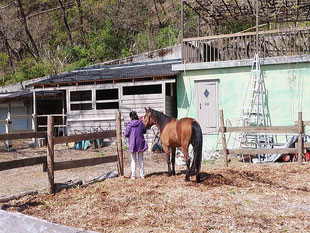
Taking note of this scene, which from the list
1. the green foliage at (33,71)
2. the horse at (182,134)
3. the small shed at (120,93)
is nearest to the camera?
the horse at (182,134)

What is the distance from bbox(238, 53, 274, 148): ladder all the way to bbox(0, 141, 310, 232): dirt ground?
11.7ft

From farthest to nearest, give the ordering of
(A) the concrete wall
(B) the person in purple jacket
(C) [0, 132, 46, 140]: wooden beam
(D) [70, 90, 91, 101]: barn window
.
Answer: (D) [70, 90, 91, 101]: barn window, (A) the concrete wall, (B) the person in purple jacket, (C) [0, 132, 46, 140]: wooden beam

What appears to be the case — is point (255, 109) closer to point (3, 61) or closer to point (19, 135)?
point (19, 135)

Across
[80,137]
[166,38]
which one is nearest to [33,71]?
[166,38]

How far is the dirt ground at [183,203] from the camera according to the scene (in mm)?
5434

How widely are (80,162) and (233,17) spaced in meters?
13.0

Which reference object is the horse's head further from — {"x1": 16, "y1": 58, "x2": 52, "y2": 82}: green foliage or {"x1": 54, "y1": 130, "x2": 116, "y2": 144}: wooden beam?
{"x1": 16, "y1": 58, "x2": 52, "y2": 82}: green foliage

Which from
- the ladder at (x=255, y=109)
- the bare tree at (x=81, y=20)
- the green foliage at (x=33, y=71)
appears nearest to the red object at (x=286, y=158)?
the ladder at (x=255, y=109)

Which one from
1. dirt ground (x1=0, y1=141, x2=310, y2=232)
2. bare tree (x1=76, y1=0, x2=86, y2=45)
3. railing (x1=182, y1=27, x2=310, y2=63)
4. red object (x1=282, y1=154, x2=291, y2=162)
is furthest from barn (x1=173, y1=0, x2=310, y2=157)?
bare tree (x1=76, y1=0, x2=86, y2=45)

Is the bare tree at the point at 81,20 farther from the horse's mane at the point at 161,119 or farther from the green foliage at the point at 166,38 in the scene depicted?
the horse's mane at the point at 161,119

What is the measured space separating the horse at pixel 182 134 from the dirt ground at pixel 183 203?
440mm

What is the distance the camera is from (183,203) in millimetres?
6605

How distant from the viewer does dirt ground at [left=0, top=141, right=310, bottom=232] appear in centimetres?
543

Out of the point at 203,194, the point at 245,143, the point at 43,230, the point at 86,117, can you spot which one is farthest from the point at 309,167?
the point at 86,117
